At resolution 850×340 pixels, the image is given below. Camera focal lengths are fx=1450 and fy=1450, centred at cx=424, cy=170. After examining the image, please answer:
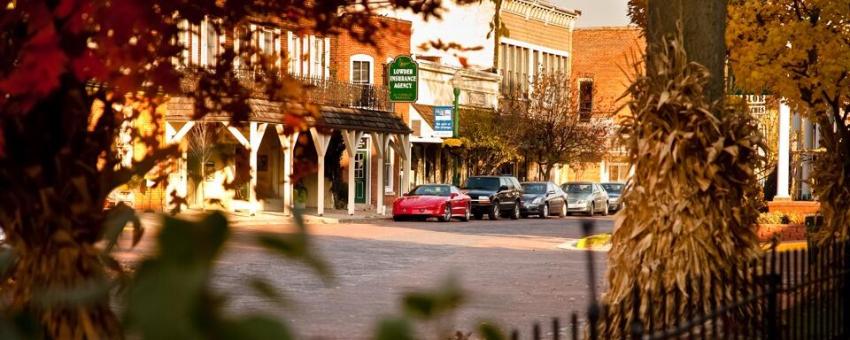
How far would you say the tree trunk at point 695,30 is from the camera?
974cm

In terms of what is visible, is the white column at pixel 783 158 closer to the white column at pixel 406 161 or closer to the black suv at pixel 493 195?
the black suv at pixel 493 195

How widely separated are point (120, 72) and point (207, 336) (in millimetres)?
3993

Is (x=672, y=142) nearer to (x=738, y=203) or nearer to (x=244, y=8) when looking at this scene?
(x=738, y=203)

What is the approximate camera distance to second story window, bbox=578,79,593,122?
242 feet

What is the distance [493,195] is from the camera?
5366cm

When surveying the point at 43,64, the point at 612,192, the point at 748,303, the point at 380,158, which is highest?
the point at 43,64

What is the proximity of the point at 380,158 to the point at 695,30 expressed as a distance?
44.7 metres

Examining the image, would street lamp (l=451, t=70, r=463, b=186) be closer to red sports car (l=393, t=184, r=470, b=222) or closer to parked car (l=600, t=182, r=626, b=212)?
parked car (l=600, t=182, r=626, b=212)

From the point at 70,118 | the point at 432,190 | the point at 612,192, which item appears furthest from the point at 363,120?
the point at 70,118

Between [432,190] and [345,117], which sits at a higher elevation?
[345,117]

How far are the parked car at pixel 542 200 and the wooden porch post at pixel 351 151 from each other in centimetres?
743

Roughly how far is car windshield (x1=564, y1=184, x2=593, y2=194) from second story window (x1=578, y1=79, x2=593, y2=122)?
6.76 m

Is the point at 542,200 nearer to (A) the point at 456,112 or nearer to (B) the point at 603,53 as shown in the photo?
(A) the point at 456,112

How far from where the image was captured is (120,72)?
504 centimetres
